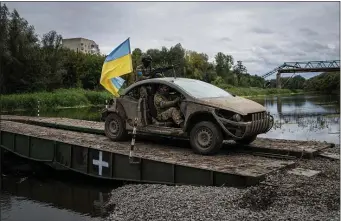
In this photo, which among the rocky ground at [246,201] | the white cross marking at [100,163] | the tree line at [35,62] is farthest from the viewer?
the tree line at [35,62]

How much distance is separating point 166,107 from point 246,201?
408cm

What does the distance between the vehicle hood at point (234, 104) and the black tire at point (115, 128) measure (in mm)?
2775

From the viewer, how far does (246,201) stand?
648cm

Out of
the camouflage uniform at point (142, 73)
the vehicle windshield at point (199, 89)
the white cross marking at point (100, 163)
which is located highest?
the camouflage uniform at point (142, 73)

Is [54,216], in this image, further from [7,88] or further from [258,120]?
[7,88]

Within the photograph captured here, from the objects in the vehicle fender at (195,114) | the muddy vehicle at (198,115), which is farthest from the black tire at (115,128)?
the vehicle fender at (195,114)

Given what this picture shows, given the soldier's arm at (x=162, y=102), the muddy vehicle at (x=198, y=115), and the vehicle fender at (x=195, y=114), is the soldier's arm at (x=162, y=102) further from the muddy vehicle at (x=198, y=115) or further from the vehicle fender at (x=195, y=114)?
the vehicle fender at (x=195, y=114)

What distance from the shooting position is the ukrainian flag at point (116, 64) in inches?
460

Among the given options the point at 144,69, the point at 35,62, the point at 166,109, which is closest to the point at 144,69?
the point at 144,69

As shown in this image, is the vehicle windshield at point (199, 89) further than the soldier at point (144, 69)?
No

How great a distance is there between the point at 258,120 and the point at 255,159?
34.6 inches

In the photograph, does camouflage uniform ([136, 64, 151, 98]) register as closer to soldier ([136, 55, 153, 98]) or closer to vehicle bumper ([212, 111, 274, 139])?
soldier ([136, 55, 153, 98])

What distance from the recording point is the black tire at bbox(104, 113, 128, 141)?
1110 centimetres

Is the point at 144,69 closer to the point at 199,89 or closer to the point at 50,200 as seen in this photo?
the point at 199,89
